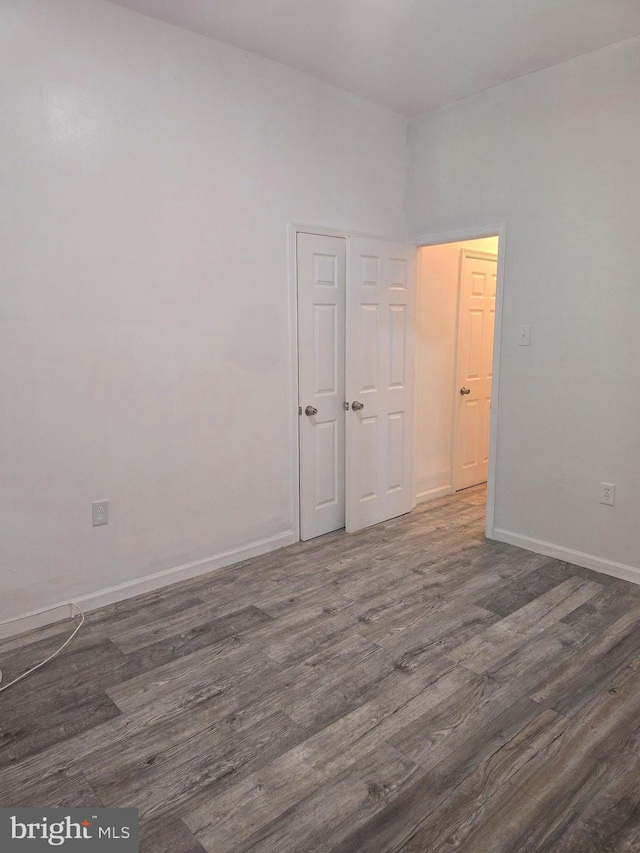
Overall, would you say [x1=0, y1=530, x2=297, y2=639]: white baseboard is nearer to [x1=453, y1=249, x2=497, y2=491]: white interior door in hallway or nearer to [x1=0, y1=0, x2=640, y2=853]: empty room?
[x1=0, y1=0, x2=640, y2=853]: empty room

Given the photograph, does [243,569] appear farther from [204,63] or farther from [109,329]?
[204,63]

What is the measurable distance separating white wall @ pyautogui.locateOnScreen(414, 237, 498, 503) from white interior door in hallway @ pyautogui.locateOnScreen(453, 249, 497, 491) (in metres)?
0.08

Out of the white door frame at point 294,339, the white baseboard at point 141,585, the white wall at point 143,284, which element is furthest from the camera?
the white door frame at point 294,339

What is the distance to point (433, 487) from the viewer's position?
4859mm

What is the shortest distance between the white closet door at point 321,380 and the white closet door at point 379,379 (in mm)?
81

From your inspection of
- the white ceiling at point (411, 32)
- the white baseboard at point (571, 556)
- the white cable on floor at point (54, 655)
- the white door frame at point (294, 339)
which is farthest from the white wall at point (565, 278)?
the white cable on floor at point (54, 655)

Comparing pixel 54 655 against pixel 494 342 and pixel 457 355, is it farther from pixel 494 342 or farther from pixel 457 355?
pixel 457 355

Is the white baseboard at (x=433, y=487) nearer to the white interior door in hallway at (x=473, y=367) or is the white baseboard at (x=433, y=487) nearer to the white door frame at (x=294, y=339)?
the white interior door in hallway at (x=473, y=367)

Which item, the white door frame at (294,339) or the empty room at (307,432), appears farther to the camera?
the white door frame at (294,339)

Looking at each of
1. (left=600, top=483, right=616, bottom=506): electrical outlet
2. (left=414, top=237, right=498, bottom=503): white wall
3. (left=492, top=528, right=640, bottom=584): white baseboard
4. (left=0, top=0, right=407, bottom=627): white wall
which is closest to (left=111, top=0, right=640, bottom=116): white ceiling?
(left=0, top=0, right=407, bottom=627): white wall

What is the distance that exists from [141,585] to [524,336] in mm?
2705

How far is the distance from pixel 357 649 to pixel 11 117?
9.10 feet

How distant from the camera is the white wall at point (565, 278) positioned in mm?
3156

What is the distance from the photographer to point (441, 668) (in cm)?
245
